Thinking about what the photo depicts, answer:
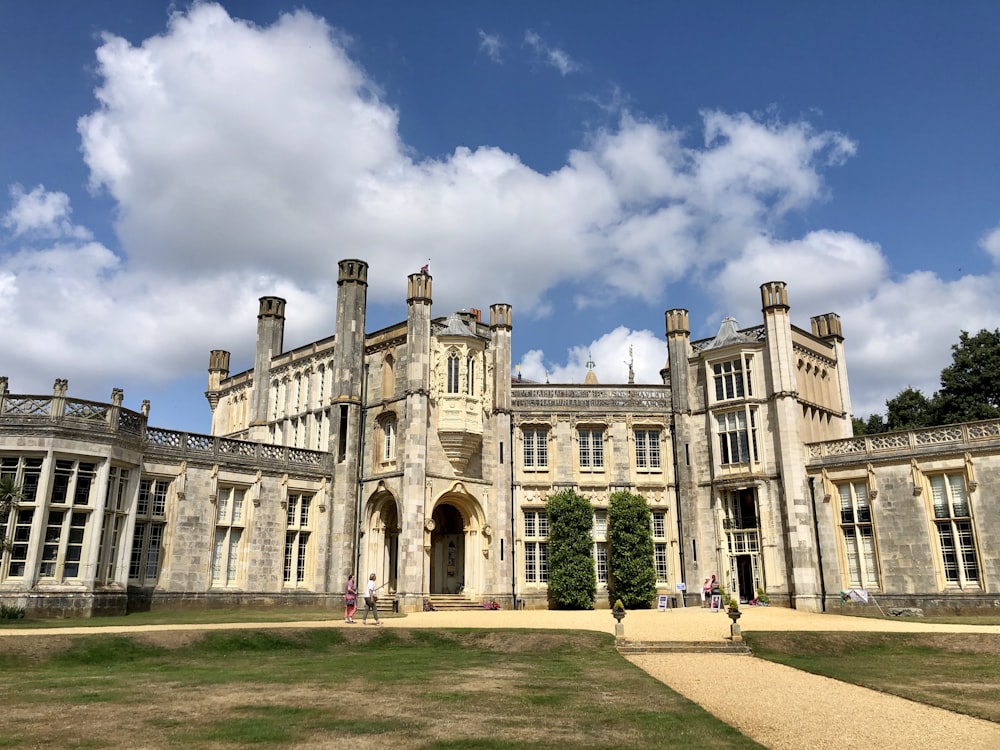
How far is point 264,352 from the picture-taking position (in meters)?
44.0

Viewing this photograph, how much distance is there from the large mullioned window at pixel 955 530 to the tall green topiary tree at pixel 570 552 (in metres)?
14.6

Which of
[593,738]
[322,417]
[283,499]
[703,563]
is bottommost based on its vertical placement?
[593,738]

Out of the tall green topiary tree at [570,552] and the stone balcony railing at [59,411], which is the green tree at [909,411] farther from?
the stone balcony railing at [59,411]

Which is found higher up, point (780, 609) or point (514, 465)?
point (514, 465)

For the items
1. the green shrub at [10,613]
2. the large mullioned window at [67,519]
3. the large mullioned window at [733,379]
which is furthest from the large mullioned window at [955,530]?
the green shrub at [10,613]

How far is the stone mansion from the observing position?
3052 cm

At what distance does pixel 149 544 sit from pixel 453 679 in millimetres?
20306

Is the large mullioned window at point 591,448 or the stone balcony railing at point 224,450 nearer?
the stone balcony railing at point 224,450

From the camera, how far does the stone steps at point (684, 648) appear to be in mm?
19906

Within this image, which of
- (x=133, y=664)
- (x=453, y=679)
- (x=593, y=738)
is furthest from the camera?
(x=133, y=664)

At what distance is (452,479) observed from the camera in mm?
36688

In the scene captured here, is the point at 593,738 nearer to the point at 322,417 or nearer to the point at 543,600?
the point at 543,600

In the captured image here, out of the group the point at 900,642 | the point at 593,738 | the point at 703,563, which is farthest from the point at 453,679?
the point at 703,563

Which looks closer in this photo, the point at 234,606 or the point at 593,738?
the point at 593,738
